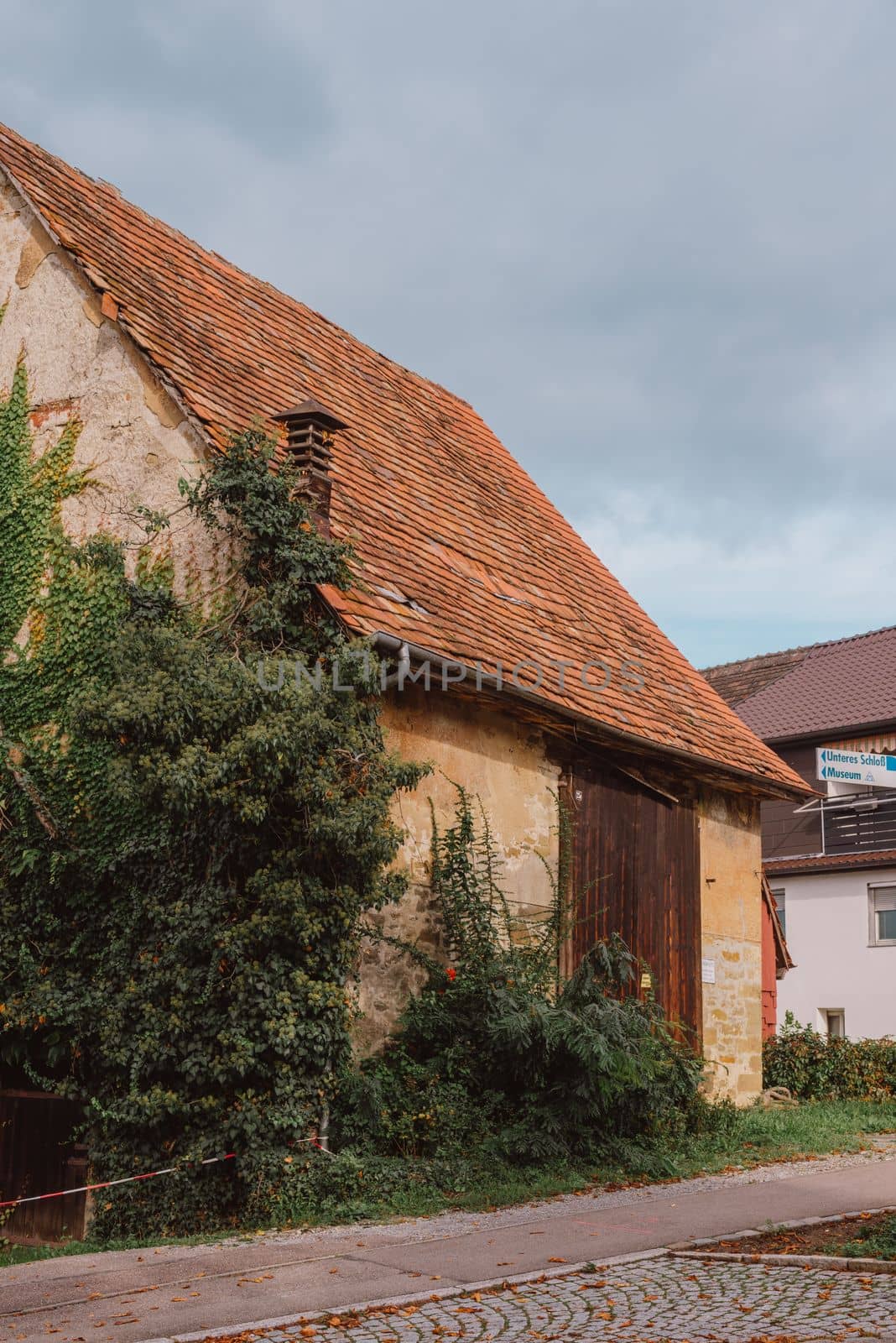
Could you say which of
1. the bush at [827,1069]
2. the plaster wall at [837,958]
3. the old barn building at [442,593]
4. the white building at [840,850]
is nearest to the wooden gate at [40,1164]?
the old barn building at [442,593]

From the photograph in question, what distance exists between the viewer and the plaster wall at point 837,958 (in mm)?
25406

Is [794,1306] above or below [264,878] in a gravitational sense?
below

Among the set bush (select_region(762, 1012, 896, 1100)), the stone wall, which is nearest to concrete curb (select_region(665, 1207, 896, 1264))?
the stone wall

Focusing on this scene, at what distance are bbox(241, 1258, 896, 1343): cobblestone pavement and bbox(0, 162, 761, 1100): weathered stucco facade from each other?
3803 millimetres

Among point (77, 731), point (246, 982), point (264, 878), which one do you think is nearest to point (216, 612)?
point (77, 731)

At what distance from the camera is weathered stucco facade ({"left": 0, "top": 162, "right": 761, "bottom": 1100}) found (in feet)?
35.0

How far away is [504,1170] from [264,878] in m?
2.58

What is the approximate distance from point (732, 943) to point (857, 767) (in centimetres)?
1148

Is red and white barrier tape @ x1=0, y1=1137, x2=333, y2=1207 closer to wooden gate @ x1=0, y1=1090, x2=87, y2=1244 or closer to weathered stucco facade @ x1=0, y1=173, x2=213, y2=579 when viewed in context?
wooden gate @ x1=0, y1=1090, x2=87, y2=1244

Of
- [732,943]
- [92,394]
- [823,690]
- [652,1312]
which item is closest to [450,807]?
[92,394]

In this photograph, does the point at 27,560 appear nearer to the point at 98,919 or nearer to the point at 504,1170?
the point at 98,919

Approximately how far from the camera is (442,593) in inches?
463

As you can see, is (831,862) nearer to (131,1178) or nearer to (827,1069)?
(827,1069)

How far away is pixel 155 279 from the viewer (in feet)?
42.8
